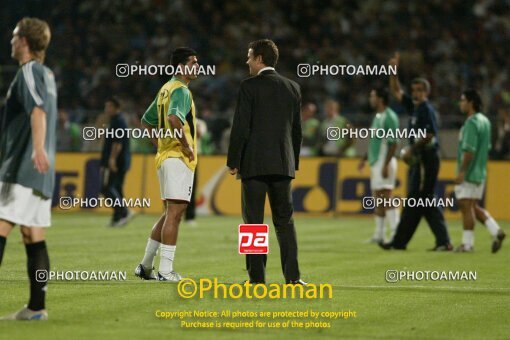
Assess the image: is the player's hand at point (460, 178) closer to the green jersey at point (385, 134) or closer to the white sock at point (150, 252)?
the green jersey at point (385, 134)

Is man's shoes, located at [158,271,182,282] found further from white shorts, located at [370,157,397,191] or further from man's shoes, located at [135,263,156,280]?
white shorts, located at [370,157,397,191]

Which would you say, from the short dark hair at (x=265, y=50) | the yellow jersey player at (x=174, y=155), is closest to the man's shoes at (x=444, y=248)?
the yellow jersey player at (x=174, y=155)

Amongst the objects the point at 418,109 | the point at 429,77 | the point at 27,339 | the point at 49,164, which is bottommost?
the point at 27,339

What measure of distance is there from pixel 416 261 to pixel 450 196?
1066cm

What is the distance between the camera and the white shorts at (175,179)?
1258 cm

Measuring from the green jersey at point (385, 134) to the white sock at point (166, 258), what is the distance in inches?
293

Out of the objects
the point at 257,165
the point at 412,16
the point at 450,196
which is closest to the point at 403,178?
the point at 450,196

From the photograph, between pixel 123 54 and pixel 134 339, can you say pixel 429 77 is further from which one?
pixel 134 339

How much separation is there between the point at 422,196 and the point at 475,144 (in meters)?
1.23

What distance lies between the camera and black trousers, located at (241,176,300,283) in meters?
11.8

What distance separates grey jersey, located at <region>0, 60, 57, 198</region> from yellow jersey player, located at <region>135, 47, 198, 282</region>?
11.2ft

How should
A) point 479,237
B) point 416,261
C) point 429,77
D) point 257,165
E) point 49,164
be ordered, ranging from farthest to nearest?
1. point 429,77
2. point 479,237
3. point 416,261
4. point 257,165
5. point 49,164

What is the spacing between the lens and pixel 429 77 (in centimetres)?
3119

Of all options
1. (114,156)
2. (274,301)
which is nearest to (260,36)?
(114,156)
